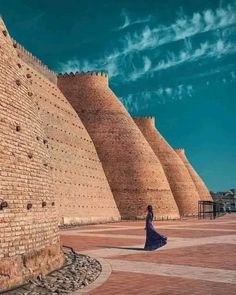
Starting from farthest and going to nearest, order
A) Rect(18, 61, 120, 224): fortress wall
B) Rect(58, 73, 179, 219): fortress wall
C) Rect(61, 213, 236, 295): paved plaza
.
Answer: Rect(58, 73, 179, 219): fortress wall, Rect(18, 61, 120, 224): fortress wall, Rect(61, 213, 236, 295): paved plaza

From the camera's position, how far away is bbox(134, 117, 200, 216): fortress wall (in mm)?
50531

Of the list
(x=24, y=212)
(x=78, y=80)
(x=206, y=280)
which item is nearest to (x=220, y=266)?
(x=206, y=280)

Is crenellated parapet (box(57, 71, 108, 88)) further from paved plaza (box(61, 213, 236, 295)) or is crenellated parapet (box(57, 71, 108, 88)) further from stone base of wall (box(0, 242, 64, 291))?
stone base of wall (box(0, 242, 64, 291))

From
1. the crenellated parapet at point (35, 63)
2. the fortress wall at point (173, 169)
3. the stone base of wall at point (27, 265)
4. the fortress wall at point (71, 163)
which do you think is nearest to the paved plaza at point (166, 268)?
the stone base of wall at point (27, 265)

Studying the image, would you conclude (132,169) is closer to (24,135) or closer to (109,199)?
Result: (109,199)

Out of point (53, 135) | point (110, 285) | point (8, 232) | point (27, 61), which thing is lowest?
point (110, 285)

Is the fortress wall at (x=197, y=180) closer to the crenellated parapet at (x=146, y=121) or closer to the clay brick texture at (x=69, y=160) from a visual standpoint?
the crenellated parapet at (x=146, y=121)

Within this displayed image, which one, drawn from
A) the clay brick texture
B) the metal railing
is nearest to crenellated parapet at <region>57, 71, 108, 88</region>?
the clay brick texture

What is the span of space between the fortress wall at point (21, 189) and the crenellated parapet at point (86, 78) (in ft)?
99.5

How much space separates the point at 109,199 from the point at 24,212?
28293mm

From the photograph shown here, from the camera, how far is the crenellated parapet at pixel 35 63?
104ft

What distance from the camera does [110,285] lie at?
30.0 feet

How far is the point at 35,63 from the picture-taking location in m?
34.7

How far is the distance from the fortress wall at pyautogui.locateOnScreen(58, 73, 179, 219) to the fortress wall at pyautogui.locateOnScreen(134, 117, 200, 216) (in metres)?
7.77
